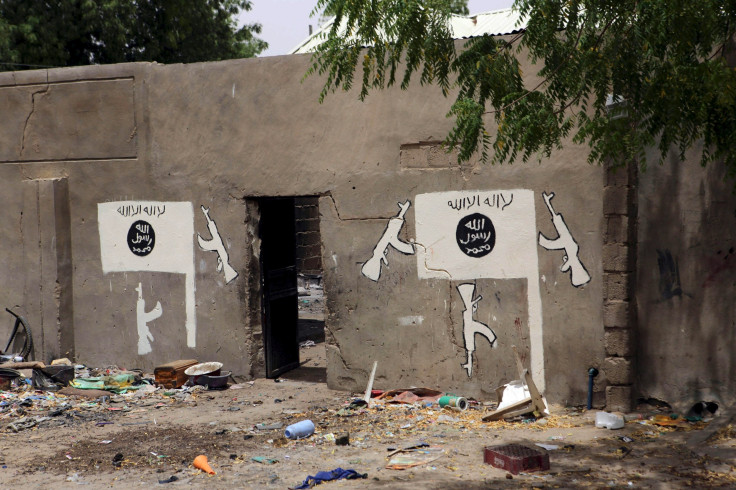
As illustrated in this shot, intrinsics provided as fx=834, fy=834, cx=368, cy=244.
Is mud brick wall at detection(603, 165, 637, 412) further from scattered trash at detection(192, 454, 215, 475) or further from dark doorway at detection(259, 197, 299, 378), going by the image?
dark doorway at detection(259, 197, 299, 378)

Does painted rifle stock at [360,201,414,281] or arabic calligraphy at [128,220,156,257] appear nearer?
painted rifle stock at [360,201,414,281]

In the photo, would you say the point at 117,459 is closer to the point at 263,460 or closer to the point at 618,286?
the point at 263,460

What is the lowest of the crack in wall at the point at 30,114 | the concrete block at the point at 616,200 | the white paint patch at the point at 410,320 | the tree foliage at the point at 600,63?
the white paint patch at the point at 410,320

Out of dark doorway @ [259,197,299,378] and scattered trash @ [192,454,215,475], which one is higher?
dark doorway @ [259,197,299,378]

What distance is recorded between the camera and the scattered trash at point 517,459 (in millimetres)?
5777

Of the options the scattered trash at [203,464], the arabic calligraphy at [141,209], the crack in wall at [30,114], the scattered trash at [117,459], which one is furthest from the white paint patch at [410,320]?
the crack in wall at [30,114]

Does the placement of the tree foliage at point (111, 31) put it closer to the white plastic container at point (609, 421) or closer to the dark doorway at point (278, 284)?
the dark doorway at point (278, 284)

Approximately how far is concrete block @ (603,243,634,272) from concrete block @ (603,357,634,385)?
774 millimetres

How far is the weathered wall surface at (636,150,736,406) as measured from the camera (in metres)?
6.92

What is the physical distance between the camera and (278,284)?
9.53 m

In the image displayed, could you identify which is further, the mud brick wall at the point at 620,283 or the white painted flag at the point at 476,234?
the white painted flag at the point at 476,234

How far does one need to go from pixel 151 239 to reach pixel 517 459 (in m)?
5.21

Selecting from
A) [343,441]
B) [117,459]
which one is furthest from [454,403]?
[117,459]

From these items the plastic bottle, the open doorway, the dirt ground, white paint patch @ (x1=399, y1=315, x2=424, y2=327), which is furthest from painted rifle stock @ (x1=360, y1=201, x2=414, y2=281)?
the plastic bottle
